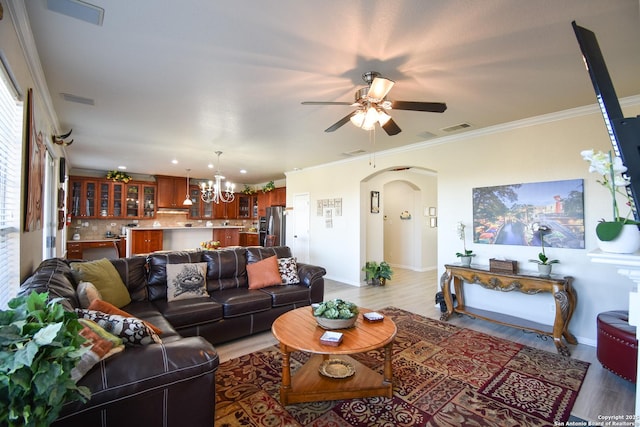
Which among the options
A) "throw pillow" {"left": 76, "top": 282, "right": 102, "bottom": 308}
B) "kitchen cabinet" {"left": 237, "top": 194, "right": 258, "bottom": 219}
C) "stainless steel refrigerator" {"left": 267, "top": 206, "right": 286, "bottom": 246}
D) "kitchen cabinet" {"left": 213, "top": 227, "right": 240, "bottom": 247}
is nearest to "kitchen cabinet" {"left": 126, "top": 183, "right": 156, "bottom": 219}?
"kitchen cabinet" {"left": 213, "top": 227, "right": 240, "bottom": 247}

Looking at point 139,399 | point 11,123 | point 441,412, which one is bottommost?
point 441,412

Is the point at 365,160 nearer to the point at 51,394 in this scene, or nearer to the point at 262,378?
the point at 262,378

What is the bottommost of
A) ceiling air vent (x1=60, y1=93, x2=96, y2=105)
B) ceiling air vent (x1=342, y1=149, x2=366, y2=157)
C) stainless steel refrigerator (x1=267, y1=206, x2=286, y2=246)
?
stainless steel refrigerator (x1=267, y1=206, x2=286, y2=246)

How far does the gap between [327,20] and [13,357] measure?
2.09 m

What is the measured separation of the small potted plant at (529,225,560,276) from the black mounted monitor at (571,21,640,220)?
231cm

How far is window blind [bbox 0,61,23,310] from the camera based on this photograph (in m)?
1.84

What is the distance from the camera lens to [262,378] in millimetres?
2439

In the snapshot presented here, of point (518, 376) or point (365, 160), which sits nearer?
point (518, 376)

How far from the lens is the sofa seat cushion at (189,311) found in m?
2.79

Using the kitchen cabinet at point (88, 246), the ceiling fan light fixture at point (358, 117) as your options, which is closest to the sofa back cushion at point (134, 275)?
the ceiling fan light fixture at point (358, 117)

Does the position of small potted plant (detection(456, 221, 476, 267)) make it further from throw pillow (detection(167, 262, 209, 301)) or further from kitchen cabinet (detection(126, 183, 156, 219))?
kitchen cabinet (detection(126, 183, 156, 219))

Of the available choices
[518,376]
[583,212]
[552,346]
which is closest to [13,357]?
[518,376]

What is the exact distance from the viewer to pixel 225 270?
3.67 meters

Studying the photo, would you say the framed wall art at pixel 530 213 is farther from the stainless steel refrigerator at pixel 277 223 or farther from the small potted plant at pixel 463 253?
the stainless steel refrigerator at pixel 277 223
